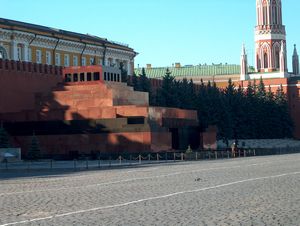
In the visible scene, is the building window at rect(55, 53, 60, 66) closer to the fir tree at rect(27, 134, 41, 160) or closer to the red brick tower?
the fir tree at rect(27, 134, 41, 160)

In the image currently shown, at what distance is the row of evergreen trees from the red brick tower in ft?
26.0

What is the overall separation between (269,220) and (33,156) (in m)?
26.4

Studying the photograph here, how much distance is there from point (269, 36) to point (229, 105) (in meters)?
26.6

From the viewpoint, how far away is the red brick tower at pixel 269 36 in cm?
8300

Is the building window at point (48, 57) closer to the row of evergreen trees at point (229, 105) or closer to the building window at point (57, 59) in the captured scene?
the building window at point (57, 59)

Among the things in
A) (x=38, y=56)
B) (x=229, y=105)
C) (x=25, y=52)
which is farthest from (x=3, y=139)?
(x=229, y=105)

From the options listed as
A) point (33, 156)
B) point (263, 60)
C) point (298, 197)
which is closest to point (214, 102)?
point (33, 156)

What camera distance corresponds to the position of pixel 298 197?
34.3 ft

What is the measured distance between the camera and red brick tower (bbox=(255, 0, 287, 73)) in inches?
3268

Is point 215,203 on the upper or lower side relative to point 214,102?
lower

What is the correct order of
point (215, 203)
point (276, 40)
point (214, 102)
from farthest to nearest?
1. point (276, 40)
2. point (214, 102)
3. point (215, 203)

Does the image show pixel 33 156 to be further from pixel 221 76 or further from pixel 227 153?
pixel 221 76

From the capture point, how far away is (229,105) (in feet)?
193

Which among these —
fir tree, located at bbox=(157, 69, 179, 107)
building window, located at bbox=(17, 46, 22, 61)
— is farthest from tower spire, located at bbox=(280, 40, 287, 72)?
building window, located at bbox=(17, 46, 22, 61)
